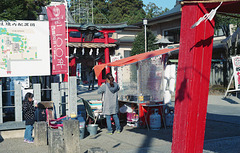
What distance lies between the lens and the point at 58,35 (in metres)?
9.44

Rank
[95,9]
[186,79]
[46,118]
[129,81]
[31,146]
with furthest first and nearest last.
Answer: [95,9] → [129,81] → [46,118] → [31,146] → [186,79]

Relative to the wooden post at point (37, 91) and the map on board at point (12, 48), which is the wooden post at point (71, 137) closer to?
the wooden post at point (37, 91)

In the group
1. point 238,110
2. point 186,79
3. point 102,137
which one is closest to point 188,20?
point 186,79

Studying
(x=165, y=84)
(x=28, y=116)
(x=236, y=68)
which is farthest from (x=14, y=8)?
(x=236, y=68)

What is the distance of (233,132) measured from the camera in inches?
346

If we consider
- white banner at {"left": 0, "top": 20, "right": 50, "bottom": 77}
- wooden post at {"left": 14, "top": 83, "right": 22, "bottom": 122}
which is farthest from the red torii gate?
white banner at {"left": 0, "top": 20, "right": 50, "bottom": 77}

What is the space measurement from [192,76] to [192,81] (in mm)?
64

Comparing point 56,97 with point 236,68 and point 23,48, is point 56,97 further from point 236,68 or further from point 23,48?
point 236,68

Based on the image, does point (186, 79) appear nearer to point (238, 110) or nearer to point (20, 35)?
point (20, 35)

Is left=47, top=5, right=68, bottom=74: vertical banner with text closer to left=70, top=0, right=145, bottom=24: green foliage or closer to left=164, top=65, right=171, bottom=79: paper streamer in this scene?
left=164, top=65, right=171, bottom=79: paper streamer

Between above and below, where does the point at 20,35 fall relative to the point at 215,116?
above

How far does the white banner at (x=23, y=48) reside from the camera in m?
9.42

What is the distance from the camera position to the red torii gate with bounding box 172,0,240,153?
3.73m

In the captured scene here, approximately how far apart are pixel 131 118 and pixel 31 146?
368cm
